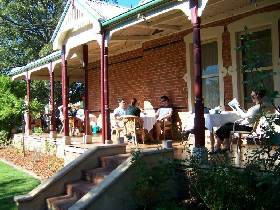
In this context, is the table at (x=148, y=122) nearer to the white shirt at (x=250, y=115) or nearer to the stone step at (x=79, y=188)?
the stone step at (x=79, y=188)

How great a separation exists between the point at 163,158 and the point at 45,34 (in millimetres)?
28691

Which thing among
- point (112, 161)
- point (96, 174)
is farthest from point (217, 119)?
point (96, 174)

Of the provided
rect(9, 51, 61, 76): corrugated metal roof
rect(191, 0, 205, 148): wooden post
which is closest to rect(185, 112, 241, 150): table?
rect(191, 0, 205, 148): wooden post

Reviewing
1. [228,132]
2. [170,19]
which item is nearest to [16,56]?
[170,19]

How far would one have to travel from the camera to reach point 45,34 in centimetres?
3412

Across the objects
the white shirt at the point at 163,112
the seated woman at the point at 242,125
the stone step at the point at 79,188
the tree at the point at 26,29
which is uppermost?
the tree at the point at 26,29

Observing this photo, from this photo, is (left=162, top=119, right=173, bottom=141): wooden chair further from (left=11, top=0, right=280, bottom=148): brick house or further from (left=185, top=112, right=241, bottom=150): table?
(left=185, top=112, right=241, bottom=150): table

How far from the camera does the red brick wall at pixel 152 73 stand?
493 inches

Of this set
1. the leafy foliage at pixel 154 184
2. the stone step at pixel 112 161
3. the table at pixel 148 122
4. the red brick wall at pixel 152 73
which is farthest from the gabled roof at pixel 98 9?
the leafy foliage at pixel 154 184

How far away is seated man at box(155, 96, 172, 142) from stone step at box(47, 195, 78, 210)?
440 cm

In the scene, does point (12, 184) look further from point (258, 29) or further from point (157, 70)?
point (258, 29)

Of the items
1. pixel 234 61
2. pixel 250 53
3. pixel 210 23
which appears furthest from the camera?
pixel 210 23

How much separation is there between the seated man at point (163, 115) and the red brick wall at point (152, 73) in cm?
34

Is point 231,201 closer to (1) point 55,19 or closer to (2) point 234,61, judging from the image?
(2) point 234,61
